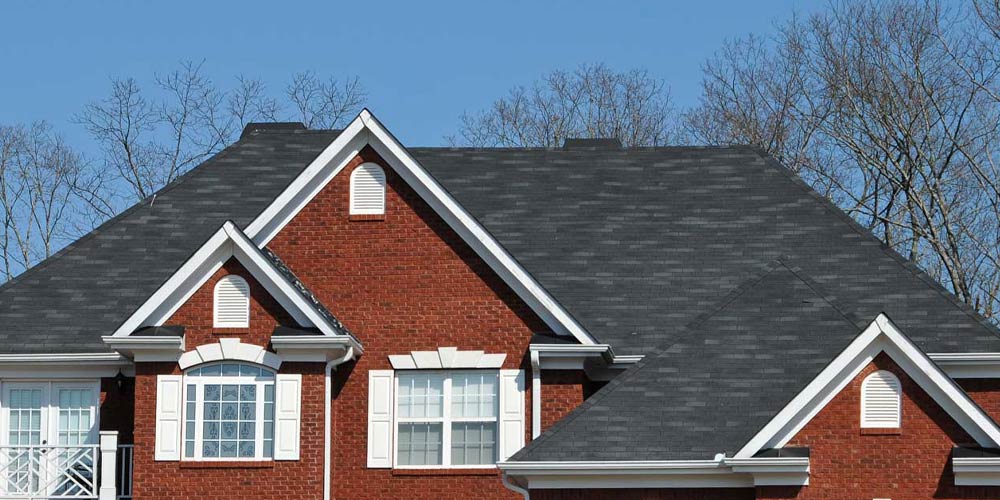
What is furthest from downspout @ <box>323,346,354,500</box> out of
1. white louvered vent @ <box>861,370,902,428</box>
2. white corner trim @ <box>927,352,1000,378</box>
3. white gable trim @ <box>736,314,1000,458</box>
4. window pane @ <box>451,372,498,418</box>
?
white corner trim @ <box>927,352,1000,378</box>

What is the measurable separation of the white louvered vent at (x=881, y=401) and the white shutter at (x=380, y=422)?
7494mm

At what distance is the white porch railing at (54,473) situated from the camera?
29.1m

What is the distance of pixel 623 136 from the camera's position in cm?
5475

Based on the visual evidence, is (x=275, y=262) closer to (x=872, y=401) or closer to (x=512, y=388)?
Answer: (x=512, y=388)

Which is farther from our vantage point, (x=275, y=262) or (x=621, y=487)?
(x=275, y=262)

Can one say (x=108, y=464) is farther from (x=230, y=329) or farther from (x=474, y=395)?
(x=474, y=395)

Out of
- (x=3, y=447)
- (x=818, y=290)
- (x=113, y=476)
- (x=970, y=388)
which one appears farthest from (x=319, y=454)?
(x=970, y=388)

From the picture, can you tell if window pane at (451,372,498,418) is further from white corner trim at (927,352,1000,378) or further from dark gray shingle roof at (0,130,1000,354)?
white corner trim at (927,352,1000,378)

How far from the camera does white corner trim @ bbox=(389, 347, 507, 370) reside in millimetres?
29406

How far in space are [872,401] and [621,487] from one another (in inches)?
145

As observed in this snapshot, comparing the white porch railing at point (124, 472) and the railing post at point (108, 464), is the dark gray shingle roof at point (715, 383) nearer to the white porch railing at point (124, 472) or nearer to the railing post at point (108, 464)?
the railing post at point (108, 464)

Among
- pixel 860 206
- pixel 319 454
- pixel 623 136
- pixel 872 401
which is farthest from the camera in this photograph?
pixel 623 136

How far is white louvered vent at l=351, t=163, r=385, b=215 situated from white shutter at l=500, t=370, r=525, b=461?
339cm

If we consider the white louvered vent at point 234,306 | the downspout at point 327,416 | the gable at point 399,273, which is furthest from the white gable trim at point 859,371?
the white louvered vent at point 234,306
